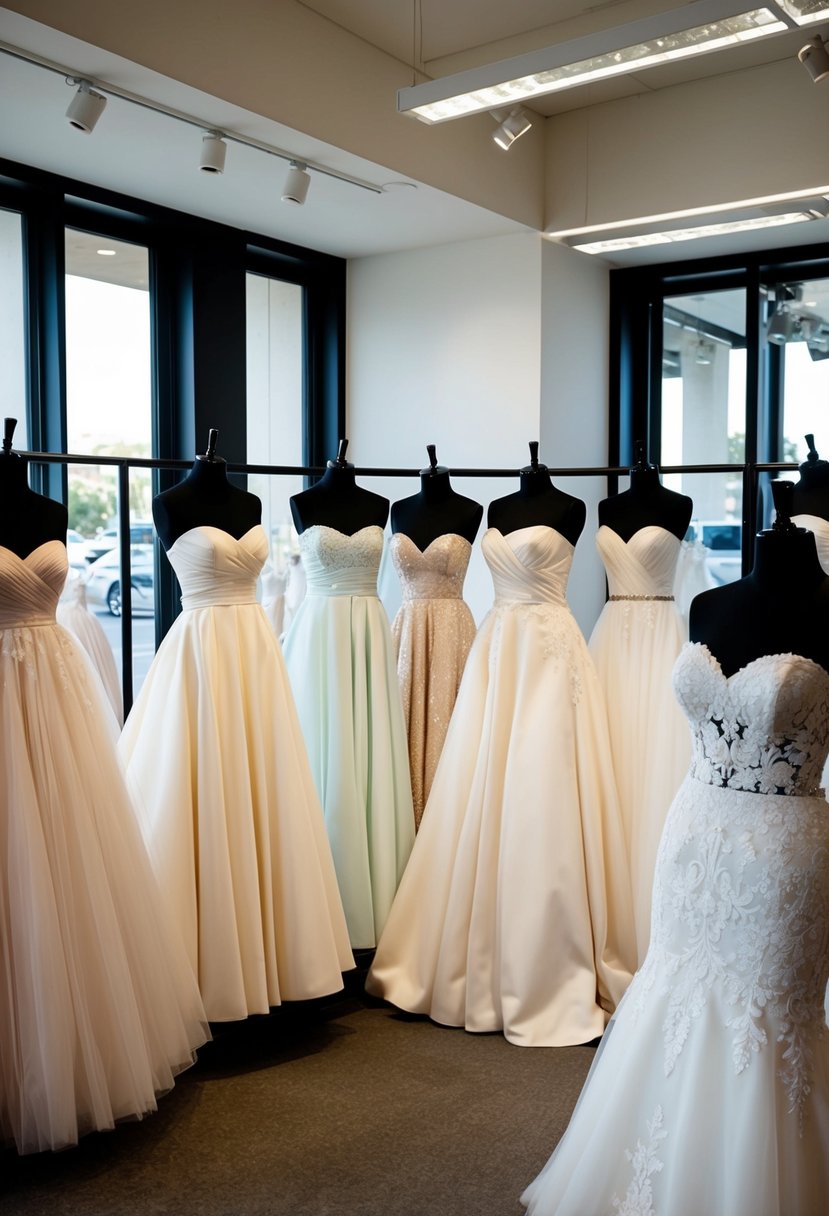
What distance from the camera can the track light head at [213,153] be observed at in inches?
148

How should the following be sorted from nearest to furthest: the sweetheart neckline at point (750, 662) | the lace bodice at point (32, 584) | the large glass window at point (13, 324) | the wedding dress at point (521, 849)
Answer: the sweetheart neckline at point (750, 662)
the lace bodice at point (32, 584)
the wedding dress at point (521, 849)
the large glass window at point (13, 324)

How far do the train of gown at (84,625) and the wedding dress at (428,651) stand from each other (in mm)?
988

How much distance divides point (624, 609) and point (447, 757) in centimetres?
75

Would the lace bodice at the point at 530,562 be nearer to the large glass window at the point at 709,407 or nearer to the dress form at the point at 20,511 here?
the dress form at the point at 20,511

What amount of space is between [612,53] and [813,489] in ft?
4.71

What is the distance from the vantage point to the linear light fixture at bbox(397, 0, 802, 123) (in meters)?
2.79

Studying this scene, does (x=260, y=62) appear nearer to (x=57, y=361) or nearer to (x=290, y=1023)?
(x=57, y=361)

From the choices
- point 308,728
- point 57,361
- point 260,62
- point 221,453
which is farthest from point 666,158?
point 308,728

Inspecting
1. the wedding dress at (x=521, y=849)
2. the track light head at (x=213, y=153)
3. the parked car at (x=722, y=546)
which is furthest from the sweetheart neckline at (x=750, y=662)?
the parked car at (x=722, y=546)

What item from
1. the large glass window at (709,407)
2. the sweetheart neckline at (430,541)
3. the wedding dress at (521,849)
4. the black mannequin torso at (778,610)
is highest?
the large glass window at (709,407)

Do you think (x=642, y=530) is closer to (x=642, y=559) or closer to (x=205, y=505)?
(x=642, y=559)

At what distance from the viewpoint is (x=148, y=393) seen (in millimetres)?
4906

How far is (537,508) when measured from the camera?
3.57m

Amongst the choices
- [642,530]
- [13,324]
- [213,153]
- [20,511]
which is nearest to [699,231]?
[642,530]
